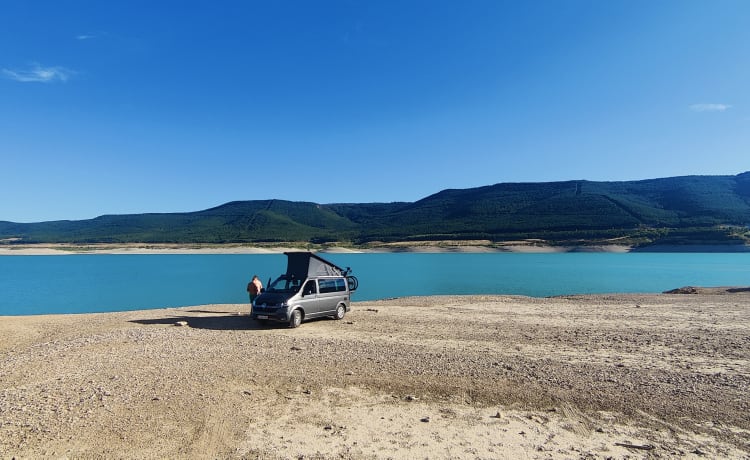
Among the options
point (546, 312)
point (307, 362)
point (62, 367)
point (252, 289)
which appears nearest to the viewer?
point (62, 367)

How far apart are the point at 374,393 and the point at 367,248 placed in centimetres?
12346

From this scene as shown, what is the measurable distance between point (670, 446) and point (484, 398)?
7.71 ft

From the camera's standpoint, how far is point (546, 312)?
17547mm

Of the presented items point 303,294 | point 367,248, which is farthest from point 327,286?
point 367,248

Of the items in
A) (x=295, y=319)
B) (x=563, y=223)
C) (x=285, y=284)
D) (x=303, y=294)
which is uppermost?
(x=563, y=223)

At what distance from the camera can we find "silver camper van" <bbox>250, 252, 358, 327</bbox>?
1322cm

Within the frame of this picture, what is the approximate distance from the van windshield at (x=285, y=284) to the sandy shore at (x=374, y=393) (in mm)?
1741

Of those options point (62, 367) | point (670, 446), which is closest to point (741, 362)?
point (670, 446)

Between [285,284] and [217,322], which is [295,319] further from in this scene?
[217,322]

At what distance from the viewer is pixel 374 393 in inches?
270

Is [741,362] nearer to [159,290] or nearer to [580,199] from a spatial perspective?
[159,290]

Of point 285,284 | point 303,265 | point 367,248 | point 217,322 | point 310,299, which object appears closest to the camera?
point 310,299

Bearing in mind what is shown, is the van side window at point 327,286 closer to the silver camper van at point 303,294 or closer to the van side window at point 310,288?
the silver camper van at point 303,294

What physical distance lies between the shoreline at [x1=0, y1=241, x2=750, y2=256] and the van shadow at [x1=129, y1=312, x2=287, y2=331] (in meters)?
99.1
